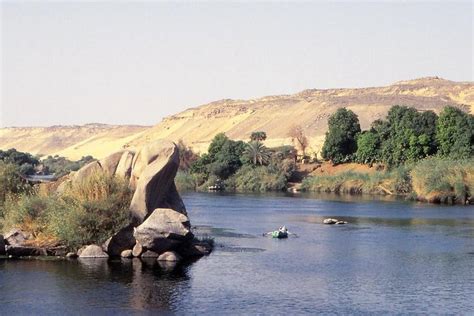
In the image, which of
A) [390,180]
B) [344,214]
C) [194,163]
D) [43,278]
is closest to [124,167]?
[43,278]

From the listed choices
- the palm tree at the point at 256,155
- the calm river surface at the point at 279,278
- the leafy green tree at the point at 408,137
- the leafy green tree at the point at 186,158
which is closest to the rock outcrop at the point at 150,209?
the calm river surface at the point at 279,278

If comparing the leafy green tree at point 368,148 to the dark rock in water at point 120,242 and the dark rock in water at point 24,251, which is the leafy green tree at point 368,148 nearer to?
the dark rock in water at point 120,242

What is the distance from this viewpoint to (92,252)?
3303 cm

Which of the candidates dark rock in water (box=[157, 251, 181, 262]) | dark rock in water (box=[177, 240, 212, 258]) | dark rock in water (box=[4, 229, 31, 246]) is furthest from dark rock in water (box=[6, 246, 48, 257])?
dark rock in water (box=[177, 240, 212, 258])

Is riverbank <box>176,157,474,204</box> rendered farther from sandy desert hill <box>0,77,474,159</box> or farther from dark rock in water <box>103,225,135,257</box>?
dark rock in water <box>103,225,135,257</box>

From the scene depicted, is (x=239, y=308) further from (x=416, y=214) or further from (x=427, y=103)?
(x=427, y=103)

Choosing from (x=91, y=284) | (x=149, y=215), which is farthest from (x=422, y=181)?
(x=91, y=284)

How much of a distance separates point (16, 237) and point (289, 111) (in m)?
113

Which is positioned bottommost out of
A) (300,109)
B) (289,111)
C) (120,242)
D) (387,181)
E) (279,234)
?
(279,234)

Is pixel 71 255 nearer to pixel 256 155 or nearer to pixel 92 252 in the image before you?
pixel 92 252

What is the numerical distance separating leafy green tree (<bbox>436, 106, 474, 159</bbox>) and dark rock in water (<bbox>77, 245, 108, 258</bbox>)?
4227cm

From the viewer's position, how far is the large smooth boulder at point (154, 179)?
1344 inches

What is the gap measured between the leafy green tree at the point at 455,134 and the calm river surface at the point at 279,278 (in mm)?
25719

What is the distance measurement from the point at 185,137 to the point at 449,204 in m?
90.3
